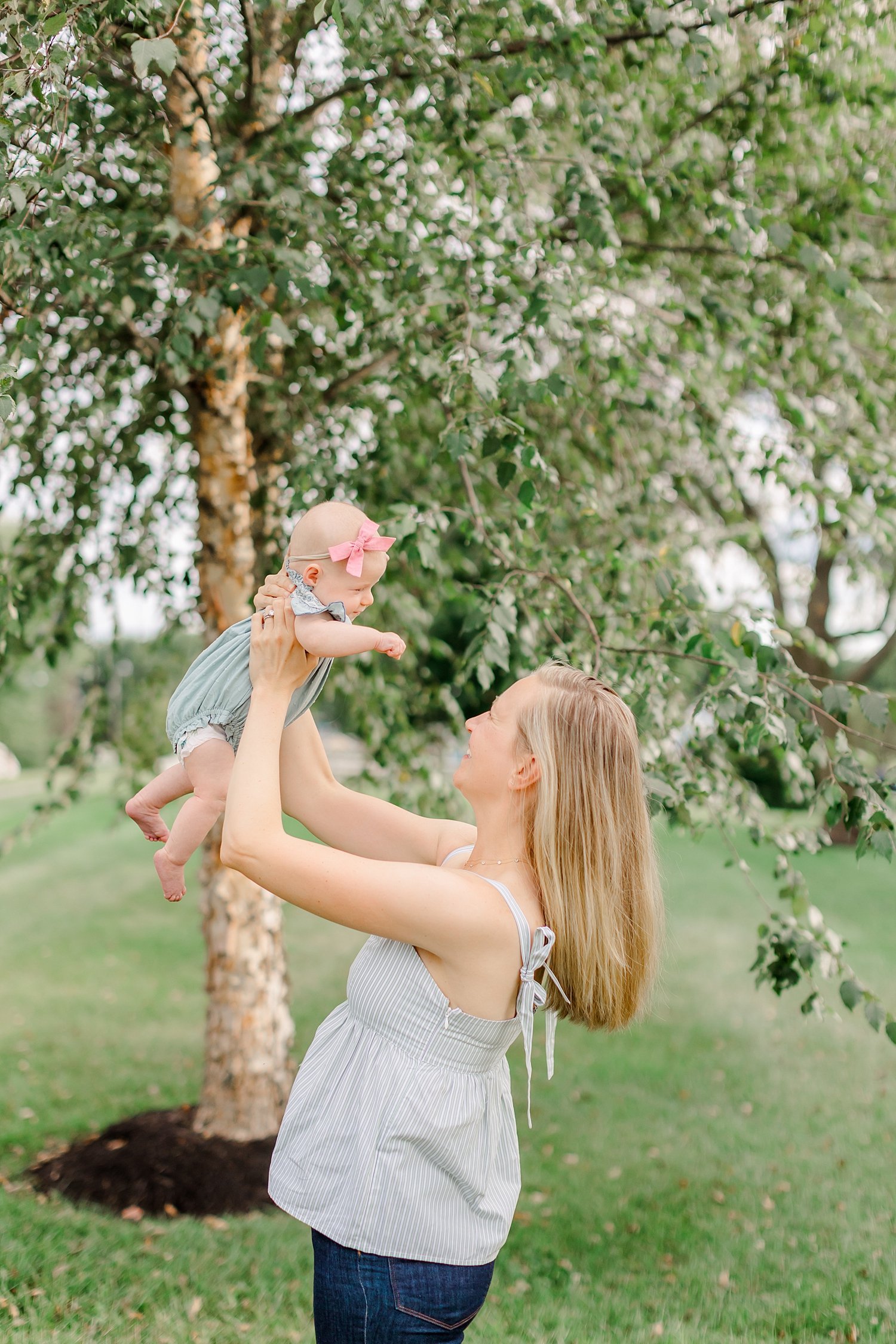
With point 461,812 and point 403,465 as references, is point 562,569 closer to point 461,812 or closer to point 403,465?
point 403,465

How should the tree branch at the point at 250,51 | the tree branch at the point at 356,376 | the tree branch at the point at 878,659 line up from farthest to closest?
the tree branch at the point at 878,659, the tree branch at the point at 356,376, the tree branch at the point at 250,51

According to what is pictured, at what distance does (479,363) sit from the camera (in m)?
2.65

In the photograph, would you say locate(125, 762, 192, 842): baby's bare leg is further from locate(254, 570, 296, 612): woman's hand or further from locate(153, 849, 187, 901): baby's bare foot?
locate(254, 570, 296, 612): woman's hand

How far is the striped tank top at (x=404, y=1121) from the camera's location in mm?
1670

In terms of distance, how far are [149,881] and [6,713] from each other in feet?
88.6

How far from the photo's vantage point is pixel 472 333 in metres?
2.86

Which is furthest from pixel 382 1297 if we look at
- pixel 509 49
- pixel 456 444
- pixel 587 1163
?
pixel 587 1163

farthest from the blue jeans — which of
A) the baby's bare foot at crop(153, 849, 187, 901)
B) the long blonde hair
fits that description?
the baby's bare foot at crop(153, 849, 187, 901)

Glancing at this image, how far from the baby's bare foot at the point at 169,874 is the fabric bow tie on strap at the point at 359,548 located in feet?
1.95

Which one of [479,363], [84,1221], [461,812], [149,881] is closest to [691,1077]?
[461,812]

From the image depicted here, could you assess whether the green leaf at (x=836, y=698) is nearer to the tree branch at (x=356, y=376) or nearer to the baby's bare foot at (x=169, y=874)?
the baby's bare foot at (x=169, y=874)

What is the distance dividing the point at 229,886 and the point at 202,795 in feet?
9.40

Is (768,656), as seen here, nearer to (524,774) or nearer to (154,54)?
(524,774)

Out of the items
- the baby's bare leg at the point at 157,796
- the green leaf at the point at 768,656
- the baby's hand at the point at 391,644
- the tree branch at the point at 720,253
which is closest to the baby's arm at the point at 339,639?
the baby's hand at the point at 391,644
